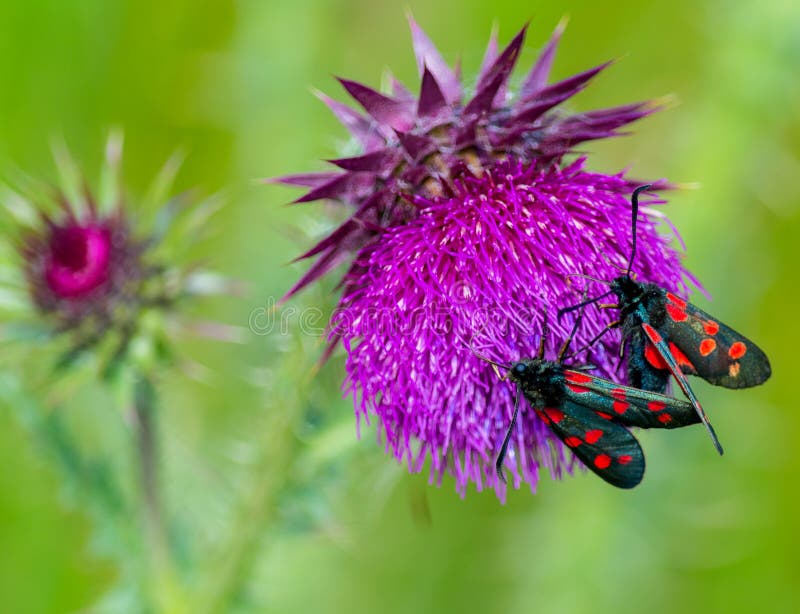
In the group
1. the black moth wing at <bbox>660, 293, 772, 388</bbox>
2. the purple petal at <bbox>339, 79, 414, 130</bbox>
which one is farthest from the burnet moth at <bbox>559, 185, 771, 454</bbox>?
the purple petal at <bbox>339, 79, 414, 130</bbox>

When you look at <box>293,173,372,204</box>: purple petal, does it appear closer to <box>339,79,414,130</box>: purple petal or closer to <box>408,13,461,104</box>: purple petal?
<box>339,79,414,130</box>: purple petal

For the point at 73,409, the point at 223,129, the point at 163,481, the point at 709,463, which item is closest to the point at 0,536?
the point at 73,409

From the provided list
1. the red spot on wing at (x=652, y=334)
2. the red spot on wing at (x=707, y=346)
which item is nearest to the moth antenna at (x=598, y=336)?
the red spot on wing at (x=652, y=334)

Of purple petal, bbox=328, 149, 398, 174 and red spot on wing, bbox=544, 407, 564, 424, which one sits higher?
purple petal, bbox=328, 149, 398, 174

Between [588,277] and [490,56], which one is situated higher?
[490,56]

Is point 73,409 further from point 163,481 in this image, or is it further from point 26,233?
point 26,233

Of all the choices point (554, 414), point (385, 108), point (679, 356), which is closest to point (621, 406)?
point (554, 414)

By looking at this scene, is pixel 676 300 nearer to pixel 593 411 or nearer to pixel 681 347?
pixel 681 347
